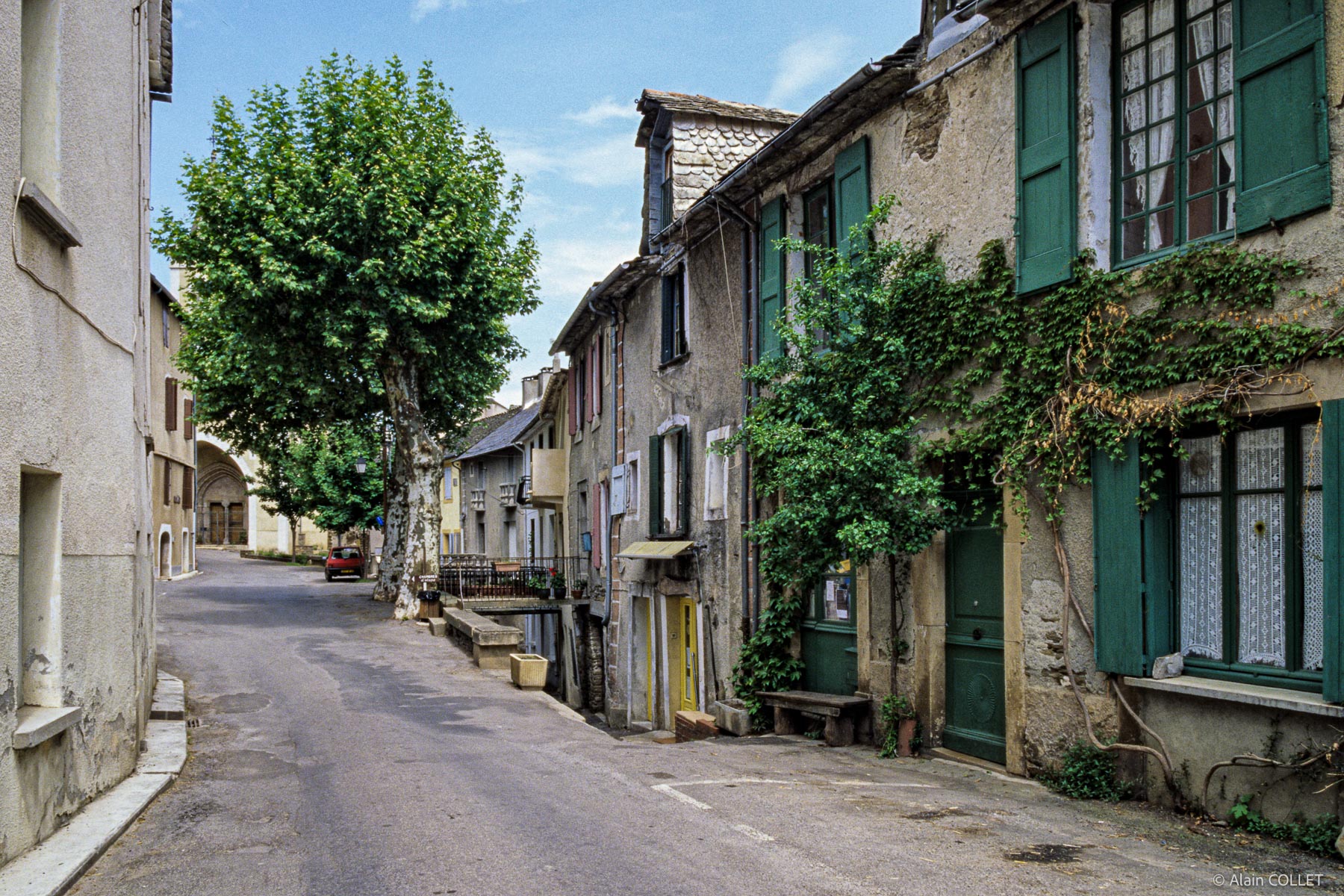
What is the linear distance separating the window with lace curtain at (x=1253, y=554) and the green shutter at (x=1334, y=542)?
0.59ft

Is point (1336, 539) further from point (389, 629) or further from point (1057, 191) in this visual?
point (389, 629)

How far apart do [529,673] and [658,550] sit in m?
2.53

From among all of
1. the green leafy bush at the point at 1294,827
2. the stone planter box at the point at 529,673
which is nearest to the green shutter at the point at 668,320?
the stone planter box at the point at 529,673

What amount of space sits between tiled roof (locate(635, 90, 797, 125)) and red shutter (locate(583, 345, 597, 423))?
259 inches

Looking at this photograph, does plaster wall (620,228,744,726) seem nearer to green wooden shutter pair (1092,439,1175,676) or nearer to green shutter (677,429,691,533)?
green shutter (677,429,691,533)

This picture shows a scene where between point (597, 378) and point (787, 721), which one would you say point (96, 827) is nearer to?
point (787, 721)

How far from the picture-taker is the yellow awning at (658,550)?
15500 mm

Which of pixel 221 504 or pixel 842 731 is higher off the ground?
pixel 221 504

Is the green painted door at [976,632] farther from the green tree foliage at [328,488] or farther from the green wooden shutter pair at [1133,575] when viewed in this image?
the green tree foliage at [328,488]

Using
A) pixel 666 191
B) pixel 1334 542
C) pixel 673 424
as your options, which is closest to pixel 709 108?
pixel 666 191

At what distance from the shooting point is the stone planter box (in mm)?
15828

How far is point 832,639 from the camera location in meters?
11.7

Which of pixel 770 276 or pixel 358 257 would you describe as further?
pixel 358 257

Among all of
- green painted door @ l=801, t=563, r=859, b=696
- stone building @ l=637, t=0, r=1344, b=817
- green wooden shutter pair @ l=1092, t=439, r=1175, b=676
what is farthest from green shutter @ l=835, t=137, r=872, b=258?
green wooden shutter pair @ l=1092, t=439, r=1175, b=676
